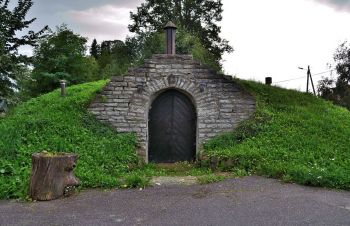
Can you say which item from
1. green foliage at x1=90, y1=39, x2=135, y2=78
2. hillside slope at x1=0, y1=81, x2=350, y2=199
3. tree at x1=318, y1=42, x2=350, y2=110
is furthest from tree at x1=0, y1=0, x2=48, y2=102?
tree at x1=318, y1=42, x2=350, y2=110

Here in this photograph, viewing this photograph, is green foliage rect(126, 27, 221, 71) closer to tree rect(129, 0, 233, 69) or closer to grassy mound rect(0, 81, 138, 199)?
tree rect(129, 0, 233, 69)

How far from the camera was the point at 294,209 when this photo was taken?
6430mm

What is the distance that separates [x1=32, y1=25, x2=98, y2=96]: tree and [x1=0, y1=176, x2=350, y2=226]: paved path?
1806 cm

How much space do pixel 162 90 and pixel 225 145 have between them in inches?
96.9

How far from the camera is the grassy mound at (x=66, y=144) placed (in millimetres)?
8211

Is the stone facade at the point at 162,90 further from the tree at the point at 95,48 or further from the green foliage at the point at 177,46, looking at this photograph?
the tree at the point at 95,48

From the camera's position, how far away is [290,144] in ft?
34.1

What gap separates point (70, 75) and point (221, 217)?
20.9 metres

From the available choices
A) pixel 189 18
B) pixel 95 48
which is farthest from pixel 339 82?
pixel 95 48

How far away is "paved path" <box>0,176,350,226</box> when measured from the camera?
5.93 m

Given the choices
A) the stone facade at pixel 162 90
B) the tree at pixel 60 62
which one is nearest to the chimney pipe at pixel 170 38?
the stone facade at pixel 162 90

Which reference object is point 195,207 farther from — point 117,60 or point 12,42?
point 117,60

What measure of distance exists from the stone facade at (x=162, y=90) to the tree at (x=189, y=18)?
19.9m

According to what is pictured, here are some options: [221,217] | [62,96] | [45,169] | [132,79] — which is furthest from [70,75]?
[221,217]
